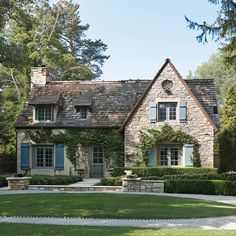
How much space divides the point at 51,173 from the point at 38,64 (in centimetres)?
1284

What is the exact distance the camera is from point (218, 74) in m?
64.2

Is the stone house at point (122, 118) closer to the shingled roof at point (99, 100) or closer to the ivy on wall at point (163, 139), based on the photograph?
the shingled roof at point (99, 100)

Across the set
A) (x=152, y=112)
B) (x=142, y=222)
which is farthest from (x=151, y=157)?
(x=142, y=222)

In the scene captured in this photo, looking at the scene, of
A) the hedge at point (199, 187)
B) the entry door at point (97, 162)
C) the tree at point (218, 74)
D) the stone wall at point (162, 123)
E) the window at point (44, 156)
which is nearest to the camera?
the hedge at point (199, 187)

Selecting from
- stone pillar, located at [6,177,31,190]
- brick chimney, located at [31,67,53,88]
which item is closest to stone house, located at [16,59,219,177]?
brick chimney, located at [31,67,53,88]

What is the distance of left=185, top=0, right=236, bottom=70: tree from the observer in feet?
52.5

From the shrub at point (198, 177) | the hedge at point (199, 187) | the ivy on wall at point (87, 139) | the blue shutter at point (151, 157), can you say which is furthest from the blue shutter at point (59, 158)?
the hedge at point (199, 187)

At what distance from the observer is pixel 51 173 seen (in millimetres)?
28781

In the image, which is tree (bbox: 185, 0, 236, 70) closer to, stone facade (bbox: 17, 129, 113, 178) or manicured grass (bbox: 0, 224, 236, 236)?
manicured grass (bbox: 0, 224, 236, 236)

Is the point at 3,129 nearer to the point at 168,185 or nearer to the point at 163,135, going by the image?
the point at 163,135

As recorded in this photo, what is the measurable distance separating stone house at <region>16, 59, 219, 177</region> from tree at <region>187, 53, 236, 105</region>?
3259 centimetres

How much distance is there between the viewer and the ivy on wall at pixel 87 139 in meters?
28.3

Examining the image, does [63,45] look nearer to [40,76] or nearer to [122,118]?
[40,76]

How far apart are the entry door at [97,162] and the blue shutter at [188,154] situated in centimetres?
577
